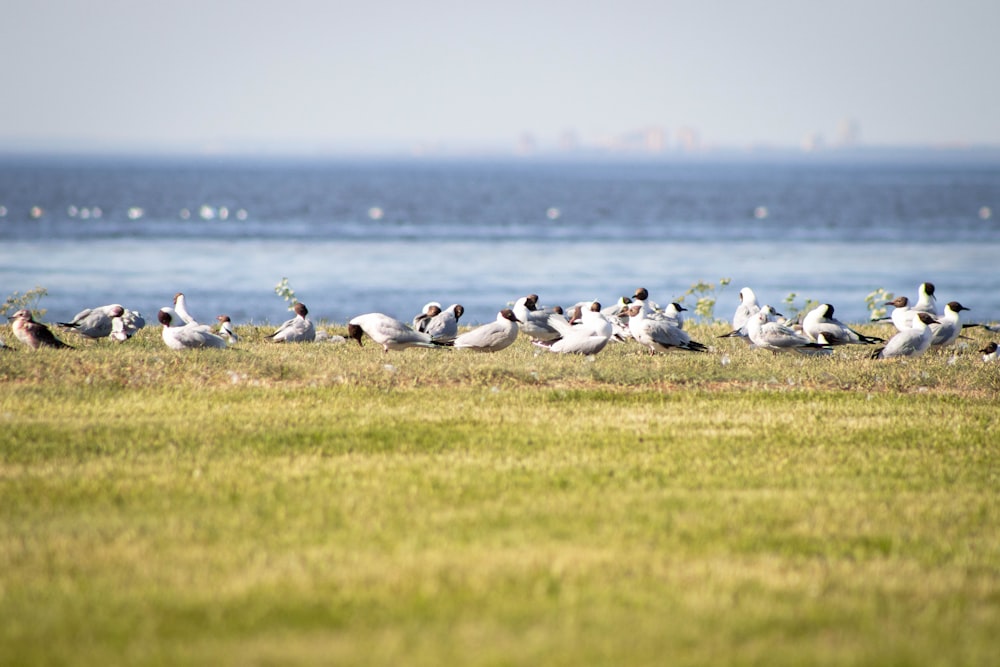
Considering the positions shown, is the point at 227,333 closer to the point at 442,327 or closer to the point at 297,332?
the point at 297,332

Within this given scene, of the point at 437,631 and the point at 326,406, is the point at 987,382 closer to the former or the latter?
the point at 326,406

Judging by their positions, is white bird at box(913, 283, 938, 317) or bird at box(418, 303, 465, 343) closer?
bird at box(418, 303, 465, 343)

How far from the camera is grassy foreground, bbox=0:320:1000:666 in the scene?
21.6ft

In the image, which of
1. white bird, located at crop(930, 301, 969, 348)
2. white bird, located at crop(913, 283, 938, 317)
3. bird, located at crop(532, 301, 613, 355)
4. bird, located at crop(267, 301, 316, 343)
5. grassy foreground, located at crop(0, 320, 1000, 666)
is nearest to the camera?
grassy foreground, located at crop(0, 320, 1000, 666)

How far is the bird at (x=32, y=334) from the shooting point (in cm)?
1614

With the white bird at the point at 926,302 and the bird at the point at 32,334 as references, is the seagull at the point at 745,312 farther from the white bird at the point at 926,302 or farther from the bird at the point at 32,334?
the bird at the point at 32,334

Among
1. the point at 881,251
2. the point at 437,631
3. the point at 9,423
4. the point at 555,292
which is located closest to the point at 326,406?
the point at 9,423

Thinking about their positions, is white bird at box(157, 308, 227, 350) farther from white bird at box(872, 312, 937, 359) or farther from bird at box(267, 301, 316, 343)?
white bird at box(872, 312, 937, 359)

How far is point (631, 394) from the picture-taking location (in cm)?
1431

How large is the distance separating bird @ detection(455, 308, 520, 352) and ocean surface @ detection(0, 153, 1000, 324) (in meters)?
10.8

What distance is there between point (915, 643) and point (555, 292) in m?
31.8

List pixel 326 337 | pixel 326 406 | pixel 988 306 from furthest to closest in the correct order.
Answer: pixel 988 306, pixel 326 337, pixel 326 406

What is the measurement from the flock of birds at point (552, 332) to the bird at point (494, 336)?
1cm

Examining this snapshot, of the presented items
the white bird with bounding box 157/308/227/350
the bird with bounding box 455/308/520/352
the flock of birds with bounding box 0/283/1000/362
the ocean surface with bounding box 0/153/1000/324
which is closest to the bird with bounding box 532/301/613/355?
the flock of birds with bounding box 0/283/1000/362
